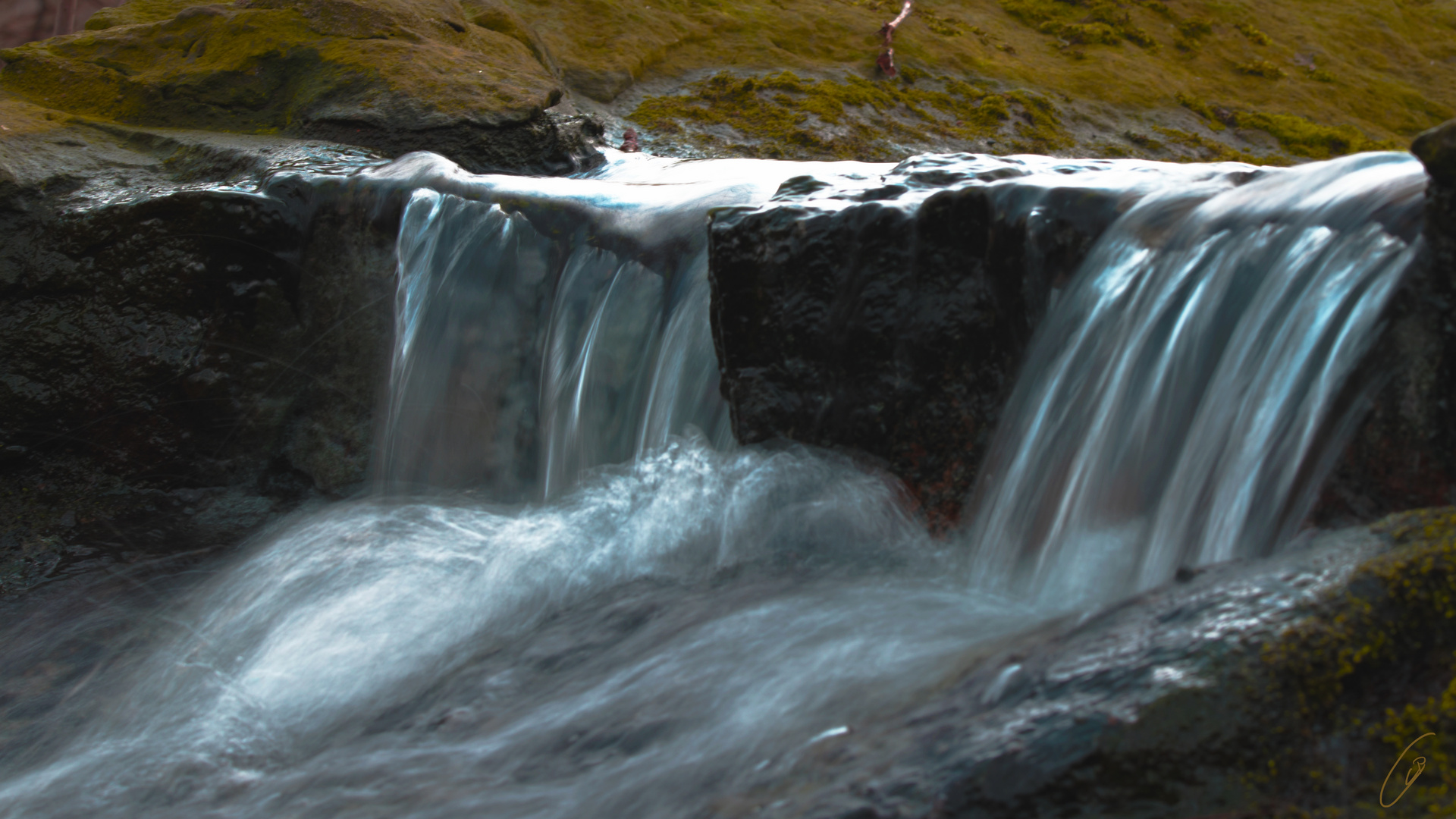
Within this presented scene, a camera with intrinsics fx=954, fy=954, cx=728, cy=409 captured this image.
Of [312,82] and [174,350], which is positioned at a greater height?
[312,82]

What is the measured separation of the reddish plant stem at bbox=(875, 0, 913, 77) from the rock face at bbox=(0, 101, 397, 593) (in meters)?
6.50

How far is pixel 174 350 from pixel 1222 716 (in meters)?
4.85

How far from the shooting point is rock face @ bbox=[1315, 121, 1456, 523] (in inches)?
82.0

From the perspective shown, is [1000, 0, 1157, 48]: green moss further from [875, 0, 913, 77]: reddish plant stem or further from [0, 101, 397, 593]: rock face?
[0, 101, 397, 593]: rock face

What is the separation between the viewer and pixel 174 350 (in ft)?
15.6

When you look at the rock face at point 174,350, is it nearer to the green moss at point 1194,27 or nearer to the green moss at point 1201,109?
the green moss at point 1201,109

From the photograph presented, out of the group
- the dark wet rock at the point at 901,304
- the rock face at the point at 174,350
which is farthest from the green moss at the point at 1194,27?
the rock face at the point at 174,350

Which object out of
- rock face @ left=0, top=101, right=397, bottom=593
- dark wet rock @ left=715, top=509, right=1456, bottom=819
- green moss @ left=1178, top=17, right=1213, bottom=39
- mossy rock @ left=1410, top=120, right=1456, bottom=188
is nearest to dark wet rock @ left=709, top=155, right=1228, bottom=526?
mossy rock @ left=1410, top=120, right=1456, bottom=188

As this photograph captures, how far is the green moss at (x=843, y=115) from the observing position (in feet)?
26.9

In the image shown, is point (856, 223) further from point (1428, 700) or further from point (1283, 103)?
point (1283, 103)

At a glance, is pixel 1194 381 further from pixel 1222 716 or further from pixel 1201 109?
pixel 1201 109

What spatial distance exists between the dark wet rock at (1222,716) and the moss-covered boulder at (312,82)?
5.01 meters

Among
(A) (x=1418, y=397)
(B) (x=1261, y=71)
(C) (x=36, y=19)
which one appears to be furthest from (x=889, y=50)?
(C) (x=36, y=19)

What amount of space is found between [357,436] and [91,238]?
5.19ft
